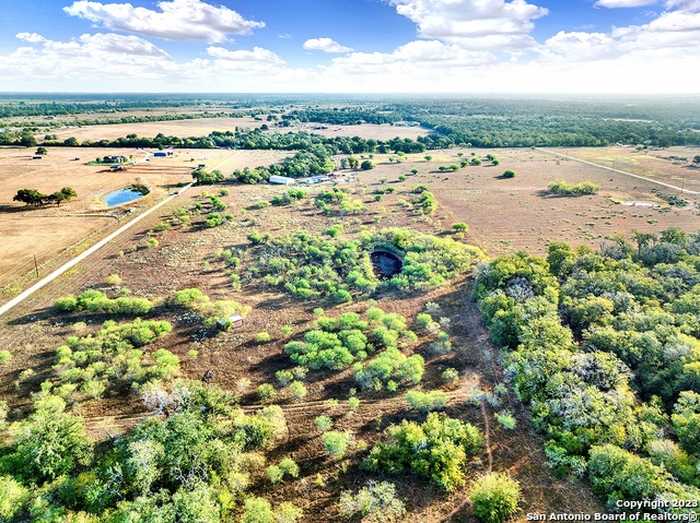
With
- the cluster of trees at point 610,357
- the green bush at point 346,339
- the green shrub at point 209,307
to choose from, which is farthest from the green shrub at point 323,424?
the green shrub at point 209,307

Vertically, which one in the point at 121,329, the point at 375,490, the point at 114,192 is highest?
the point at 114,192

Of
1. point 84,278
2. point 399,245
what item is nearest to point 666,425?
point 399,245

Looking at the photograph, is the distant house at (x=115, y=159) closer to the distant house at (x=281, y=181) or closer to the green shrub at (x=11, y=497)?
the distant house at (x=281, y=181)

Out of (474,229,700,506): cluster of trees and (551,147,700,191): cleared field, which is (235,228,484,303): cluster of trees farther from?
(551,147,700,191): cleared field

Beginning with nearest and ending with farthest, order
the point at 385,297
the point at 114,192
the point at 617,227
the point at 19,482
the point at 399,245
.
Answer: the point at 19,482, the point at 385,297, the point at 399,245, the point at 617,227, the point at 114,192

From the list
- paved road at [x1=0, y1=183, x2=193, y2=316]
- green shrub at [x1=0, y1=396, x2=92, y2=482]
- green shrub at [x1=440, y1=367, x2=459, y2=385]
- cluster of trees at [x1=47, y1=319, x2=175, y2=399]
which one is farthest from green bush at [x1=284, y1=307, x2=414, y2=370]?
paved road at [x1=0, y1=183, x2=193, y2=316]

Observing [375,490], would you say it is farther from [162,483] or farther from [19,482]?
[19,482]
